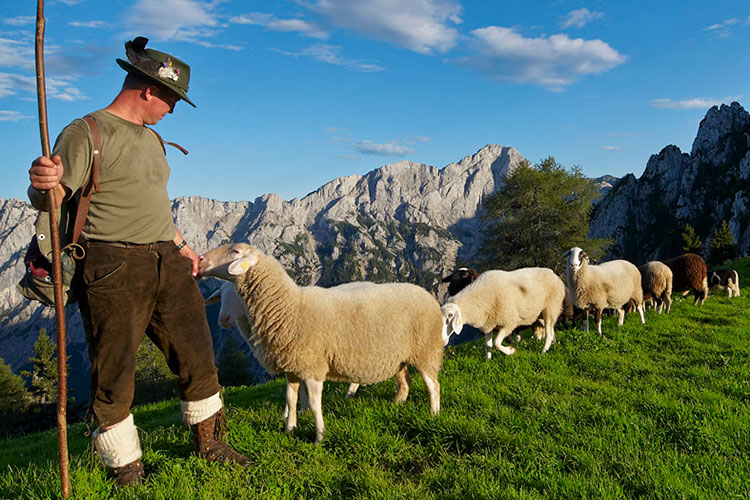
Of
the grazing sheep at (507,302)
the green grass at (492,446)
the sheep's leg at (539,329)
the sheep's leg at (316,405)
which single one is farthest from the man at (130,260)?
the sheep's leg at (539,329)

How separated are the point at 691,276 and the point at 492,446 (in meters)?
14.3

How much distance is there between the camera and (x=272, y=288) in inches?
213

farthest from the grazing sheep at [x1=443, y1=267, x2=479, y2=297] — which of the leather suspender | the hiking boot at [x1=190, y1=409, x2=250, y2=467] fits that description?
the leather suspender

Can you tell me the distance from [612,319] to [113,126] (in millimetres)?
13621

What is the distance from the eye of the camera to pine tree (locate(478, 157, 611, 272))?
3381cm

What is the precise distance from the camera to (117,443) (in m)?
3.67

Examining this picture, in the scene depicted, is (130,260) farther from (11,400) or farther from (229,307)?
(11,400)

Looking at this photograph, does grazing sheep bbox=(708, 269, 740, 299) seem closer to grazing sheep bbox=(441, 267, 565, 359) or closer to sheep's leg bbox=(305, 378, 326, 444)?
grazing sheep bbox=(441, 267, 565, 359)

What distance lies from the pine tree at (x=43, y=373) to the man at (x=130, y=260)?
163ft

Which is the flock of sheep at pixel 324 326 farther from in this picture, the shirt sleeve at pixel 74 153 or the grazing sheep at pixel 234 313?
the shirt sleeve at pixel 74 153

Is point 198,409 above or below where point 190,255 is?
below

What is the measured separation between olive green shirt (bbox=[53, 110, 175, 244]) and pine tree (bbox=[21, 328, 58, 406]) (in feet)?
164

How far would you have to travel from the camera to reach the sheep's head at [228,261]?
16.6 ft

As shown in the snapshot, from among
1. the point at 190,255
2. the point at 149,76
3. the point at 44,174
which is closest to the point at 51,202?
the point at 44,174
